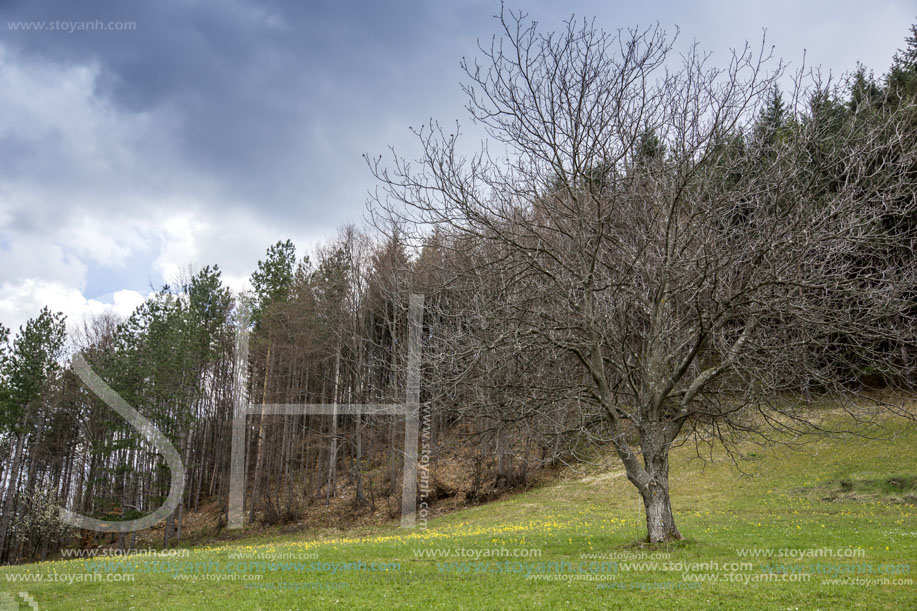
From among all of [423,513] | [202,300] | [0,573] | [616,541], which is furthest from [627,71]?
[202,300]

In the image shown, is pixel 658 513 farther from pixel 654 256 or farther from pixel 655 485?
pixel 654 256

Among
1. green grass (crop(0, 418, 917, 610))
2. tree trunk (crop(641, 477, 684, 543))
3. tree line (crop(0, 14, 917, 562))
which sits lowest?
green grass (crop(0, 418, 917, 610))

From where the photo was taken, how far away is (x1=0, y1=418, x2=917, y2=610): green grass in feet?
21.9

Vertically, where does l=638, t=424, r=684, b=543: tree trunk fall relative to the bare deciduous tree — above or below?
below

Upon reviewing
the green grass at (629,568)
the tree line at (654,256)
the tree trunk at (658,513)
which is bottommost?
the green grass at (629,568)

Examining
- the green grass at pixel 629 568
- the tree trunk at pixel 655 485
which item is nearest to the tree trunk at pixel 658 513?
the tree trunk at pixel 655 485

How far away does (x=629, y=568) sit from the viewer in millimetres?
8039

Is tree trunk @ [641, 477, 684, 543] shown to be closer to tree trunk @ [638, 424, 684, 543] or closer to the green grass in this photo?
tree trunk @ [638, 424, 684, 543]

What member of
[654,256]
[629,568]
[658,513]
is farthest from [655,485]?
[654,256]

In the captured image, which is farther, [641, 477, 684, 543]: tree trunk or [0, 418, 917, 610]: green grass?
[641, 477, 684, 543]: tree trunk

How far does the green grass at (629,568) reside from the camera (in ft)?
21.9

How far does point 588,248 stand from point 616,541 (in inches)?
229

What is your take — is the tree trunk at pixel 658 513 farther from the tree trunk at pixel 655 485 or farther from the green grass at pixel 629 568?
the green grass at pixel 629 568

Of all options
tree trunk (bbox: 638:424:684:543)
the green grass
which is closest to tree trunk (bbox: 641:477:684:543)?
tree trunk (bbox: 638:424:684:543)
